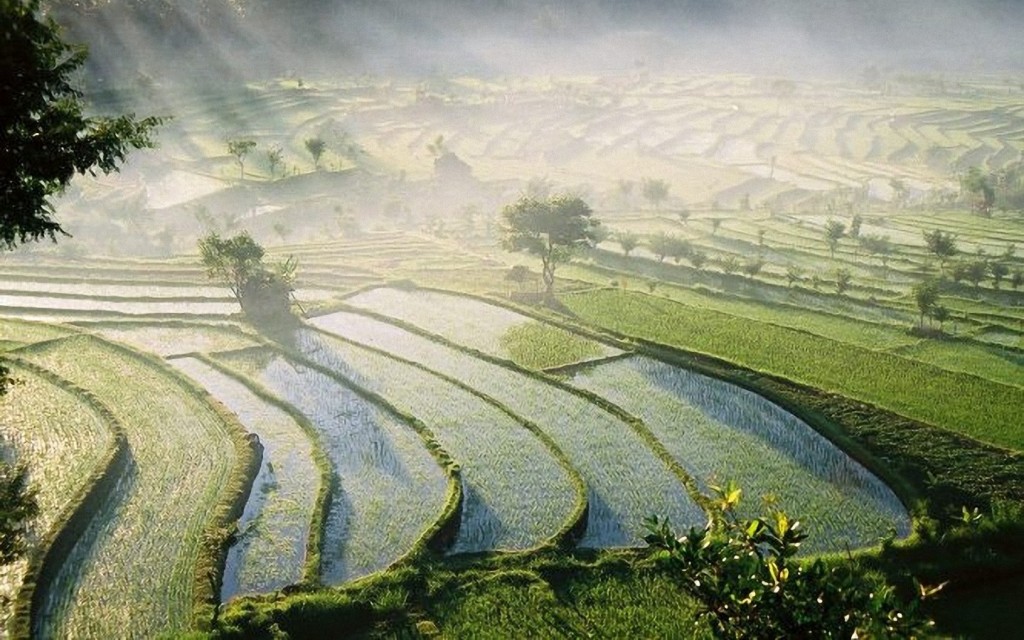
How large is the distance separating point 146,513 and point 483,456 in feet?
24.3

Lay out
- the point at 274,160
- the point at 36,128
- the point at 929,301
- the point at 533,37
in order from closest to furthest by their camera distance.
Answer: the point at 36,128 < the point at 929,301 < the point at 274,160 < the point at 533,37

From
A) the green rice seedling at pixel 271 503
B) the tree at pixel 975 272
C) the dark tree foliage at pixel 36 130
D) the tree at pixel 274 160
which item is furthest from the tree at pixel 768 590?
the tree at pixel 274 160

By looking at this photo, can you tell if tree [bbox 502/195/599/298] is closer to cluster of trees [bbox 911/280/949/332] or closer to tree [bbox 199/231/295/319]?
tree [bbox 199/231/295/319]

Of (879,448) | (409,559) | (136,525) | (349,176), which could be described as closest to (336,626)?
(409,559)

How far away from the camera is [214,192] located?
1994 inches

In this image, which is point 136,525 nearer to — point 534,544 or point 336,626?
point 336,626

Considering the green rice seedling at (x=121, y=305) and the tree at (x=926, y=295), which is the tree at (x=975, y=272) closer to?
the tree at (x=926, y=295)

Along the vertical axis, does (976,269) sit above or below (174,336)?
above

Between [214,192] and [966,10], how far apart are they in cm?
20389

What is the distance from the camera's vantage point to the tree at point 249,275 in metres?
27.1

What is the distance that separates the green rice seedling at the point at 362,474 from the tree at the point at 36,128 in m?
7.93

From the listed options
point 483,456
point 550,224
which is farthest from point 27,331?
point 550,224

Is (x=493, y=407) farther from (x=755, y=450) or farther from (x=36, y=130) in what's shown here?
(x=36, y=130)

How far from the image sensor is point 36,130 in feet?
27.2
